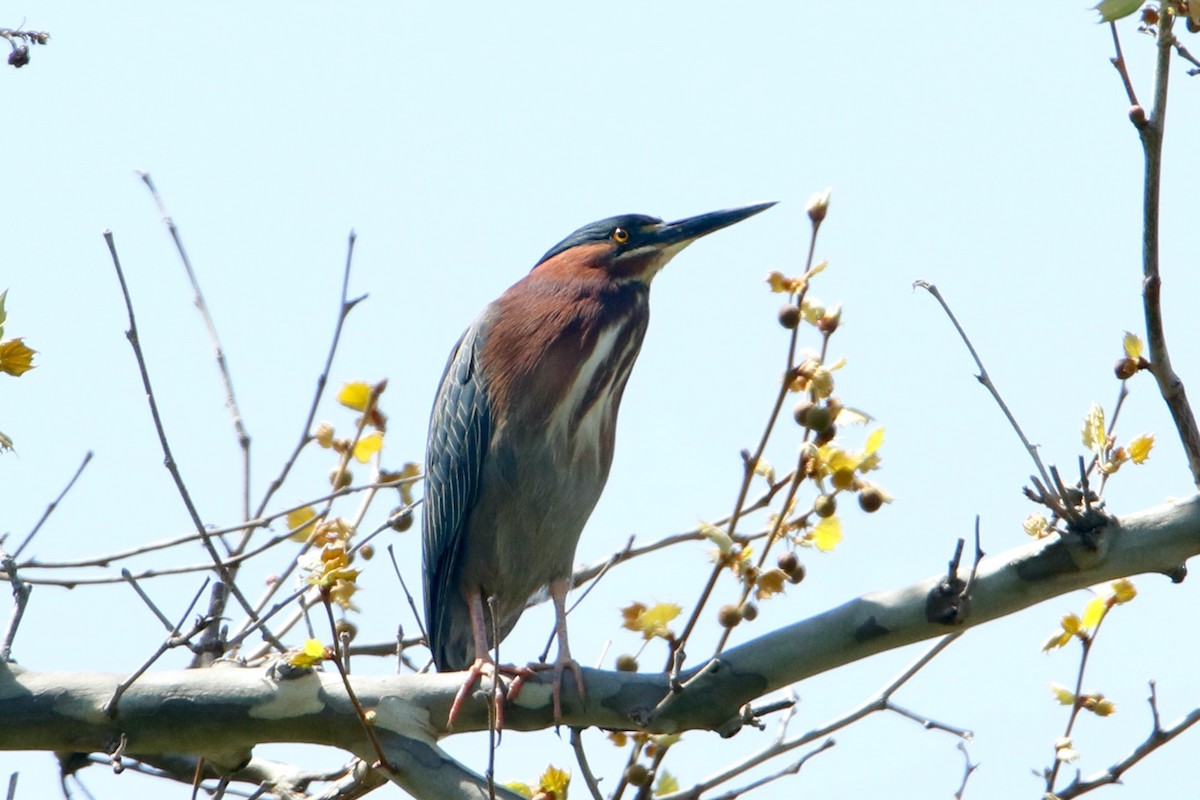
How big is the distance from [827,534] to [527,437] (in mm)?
1599

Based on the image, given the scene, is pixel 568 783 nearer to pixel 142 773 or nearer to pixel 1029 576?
pixel 1029 576

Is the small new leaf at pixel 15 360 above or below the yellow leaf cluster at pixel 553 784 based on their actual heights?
above

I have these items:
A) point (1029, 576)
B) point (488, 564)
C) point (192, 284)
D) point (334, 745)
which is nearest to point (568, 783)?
point (334, 745)

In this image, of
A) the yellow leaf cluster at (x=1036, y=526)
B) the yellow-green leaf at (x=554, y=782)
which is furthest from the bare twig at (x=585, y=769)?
the yellow leaf cluster at (x=1036, y=526)

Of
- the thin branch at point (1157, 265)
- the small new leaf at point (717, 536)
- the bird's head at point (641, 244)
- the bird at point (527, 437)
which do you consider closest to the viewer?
the thin branch at point (1157, 265)

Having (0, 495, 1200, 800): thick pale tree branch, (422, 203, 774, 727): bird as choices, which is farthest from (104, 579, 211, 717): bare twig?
(422, 203, 774, 727): bird

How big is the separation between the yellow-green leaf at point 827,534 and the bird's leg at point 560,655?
23.0 inches

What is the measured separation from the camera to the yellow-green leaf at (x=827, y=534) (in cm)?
228

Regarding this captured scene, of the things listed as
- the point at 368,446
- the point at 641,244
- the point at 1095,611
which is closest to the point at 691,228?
the point at 641,244

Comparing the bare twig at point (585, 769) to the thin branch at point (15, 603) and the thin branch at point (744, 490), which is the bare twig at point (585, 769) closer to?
the thin branch at point (744, 490)

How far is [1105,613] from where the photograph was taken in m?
2.56

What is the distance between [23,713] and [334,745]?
0.59 metres

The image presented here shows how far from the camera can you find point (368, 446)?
3141 millimetres

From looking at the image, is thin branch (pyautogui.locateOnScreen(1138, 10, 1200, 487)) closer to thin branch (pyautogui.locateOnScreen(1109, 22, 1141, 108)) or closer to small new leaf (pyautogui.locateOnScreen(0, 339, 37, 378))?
thin branch (pyautogui.locateOnScreen(1109, 22, 1141, 108))
